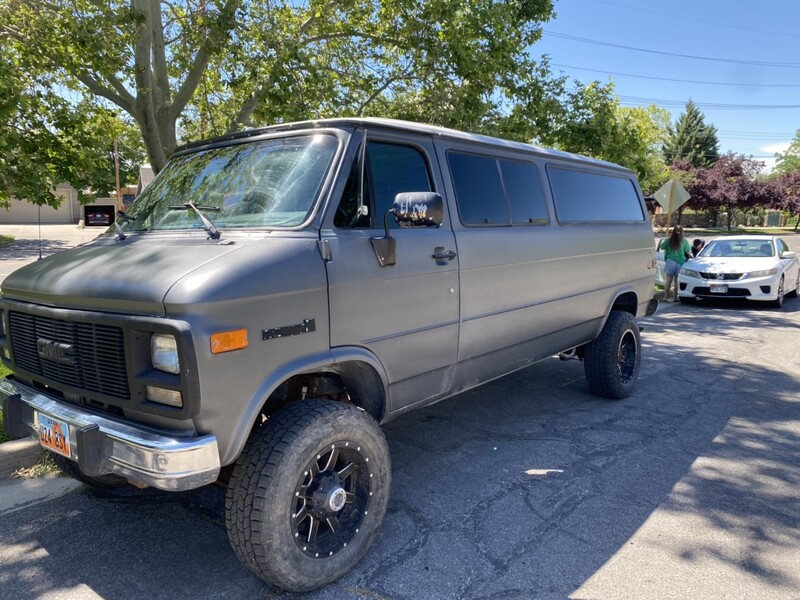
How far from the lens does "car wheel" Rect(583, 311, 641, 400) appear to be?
18.4 feet

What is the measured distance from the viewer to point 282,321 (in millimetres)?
2645

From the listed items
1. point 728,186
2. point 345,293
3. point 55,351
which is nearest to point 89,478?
point 55,351

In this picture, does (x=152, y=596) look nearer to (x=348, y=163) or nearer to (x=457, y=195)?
(x=348, y=163)

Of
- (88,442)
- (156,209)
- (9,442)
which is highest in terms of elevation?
(156,209)

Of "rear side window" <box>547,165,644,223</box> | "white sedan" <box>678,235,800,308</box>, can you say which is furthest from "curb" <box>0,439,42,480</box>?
"white sedan" <box>678,235,800,308</box>

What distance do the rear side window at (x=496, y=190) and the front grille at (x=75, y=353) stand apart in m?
2.23

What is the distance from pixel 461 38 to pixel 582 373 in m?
5.31

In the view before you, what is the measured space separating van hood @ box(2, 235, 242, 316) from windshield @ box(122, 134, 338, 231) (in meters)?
0.26

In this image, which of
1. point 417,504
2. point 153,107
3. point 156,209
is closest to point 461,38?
point 153,107

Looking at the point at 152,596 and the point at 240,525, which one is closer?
the point at 240,525

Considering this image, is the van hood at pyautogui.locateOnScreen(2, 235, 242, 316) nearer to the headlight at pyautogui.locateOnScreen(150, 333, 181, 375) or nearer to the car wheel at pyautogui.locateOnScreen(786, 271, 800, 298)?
the headlight at pyautogui.locateOnScreen(150, 333, 181, 375)

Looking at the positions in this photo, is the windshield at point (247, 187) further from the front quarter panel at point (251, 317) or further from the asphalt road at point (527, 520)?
the asphalt road at point (527, 520)

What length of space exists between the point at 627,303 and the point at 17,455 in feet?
18.4

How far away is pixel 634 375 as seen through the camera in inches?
236
